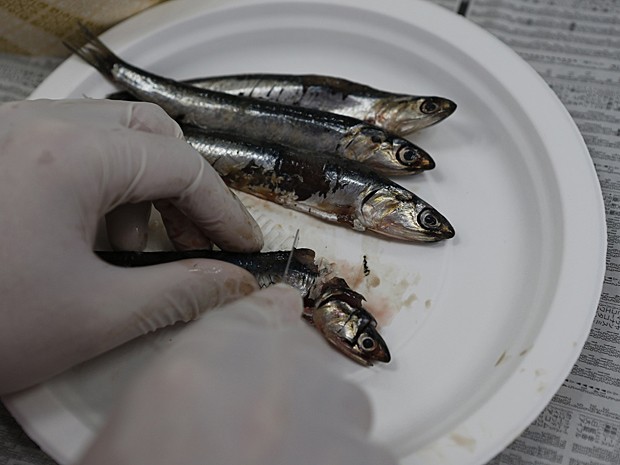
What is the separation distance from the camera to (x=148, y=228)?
1.30 m

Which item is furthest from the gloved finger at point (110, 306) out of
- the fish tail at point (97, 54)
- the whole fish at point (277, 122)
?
the fish tail at point (97, 54)

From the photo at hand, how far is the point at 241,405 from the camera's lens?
0.76 metres

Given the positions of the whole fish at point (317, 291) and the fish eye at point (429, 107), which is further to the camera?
the fish eye at point (429, 107)

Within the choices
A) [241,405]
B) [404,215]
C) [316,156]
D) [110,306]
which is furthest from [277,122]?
[241,405]

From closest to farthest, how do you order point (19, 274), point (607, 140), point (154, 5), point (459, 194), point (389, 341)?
point (19, 274), point (389, 341), point (459, 194), point (607, 140), point (154, 5)

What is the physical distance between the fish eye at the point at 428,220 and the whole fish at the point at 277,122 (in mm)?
123

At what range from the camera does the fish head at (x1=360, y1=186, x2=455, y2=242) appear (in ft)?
4.29

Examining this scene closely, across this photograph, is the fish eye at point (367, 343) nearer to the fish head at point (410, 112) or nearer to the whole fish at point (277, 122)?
the whole fish at point (277, 122)

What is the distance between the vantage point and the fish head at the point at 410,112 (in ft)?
4.61

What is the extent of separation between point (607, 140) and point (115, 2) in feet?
4.07

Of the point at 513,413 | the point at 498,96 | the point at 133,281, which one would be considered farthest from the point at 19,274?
the point at 498,96

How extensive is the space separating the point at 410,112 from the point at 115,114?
25.1 inches

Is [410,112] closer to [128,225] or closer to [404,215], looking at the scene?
[404,215]

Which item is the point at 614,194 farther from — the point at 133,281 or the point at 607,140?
the point at 133,281
